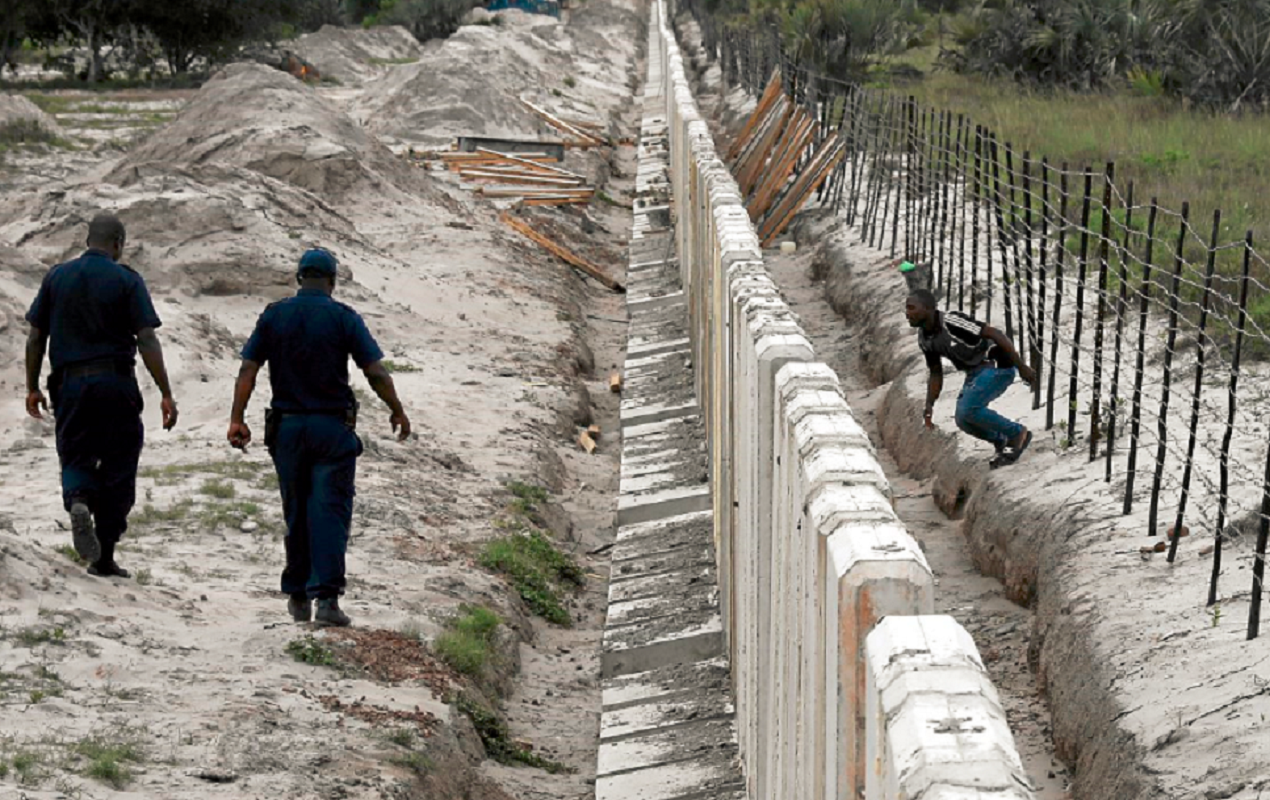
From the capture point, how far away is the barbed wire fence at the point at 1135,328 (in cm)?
773

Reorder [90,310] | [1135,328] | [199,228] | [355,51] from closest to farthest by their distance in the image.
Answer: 1. [90,310]
2. [1135,328]
3. [199,228]
4. [355,51]

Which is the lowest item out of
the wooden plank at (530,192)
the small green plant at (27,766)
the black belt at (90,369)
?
the wooden plank at (530,192)

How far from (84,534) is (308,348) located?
125 cm

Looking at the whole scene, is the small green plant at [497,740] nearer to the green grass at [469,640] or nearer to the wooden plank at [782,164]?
the green grass at [469,640]

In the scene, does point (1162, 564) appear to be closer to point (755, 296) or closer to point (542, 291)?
point (755, 296)

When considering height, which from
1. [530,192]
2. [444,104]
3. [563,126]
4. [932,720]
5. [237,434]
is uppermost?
[932,720]

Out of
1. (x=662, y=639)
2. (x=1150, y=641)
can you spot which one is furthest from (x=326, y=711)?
(x=1150, y=641)

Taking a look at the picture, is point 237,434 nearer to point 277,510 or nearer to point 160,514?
point 160,514

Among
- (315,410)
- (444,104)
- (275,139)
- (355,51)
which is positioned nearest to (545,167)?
(275,139)

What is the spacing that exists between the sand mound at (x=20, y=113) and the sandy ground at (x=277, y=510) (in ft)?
16.6

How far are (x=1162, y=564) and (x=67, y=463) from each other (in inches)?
176

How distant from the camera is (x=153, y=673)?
6617mm

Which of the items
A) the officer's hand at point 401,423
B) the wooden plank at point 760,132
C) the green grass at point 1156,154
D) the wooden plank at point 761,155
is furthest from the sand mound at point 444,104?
the officer's hand at point 401,423

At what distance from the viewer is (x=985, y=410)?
970cm
